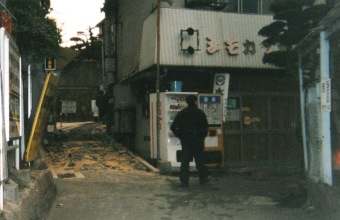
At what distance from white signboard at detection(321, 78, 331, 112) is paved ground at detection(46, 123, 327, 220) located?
1.77 metres

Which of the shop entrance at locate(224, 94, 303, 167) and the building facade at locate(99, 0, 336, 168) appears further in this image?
the shop entrance at locate(224, 94, 303, 167)

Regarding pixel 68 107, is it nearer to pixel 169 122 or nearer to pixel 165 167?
pixel 169 122

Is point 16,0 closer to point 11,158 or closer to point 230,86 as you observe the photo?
point 11,158

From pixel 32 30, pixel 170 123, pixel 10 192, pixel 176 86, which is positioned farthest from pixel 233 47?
pixel 10 192

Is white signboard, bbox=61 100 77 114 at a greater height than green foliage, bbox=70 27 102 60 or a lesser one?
A: lesser

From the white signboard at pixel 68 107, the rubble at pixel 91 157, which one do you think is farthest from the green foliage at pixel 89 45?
the rubble at pixel 91 157

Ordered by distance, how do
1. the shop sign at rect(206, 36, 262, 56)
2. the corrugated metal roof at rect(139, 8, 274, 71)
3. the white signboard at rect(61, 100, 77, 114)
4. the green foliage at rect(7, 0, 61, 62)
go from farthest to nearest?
1. the white signboard at rect(61, 100, 77, 114)
2. the shop sign at rect(206, 36, 262, 56)
3. the corrugated metal roof at rect(139, 8, 274, 71)
4. the green foliage at rect(7, 0, 61, 62)

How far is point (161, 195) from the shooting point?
9000 mm

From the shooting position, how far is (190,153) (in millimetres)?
10148

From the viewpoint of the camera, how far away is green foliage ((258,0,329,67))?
1133 cm

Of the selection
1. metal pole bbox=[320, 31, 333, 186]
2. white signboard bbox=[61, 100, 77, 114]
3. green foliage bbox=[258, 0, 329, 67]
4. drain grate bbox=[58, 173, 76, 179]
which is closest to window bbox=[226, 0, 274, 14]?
green foliage bbox=[258, 0, 329, 67]

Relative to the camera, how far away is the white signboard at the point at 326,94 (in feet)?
21.4

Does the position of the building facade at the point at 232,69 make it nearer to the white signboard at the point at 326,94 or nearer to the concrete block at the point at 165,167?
the concrete block at the point at 165,167

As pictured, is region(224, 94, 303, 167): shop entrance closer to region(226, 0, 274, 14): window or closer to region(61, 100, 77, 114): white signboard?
region(226, 0, 274, 14): window
